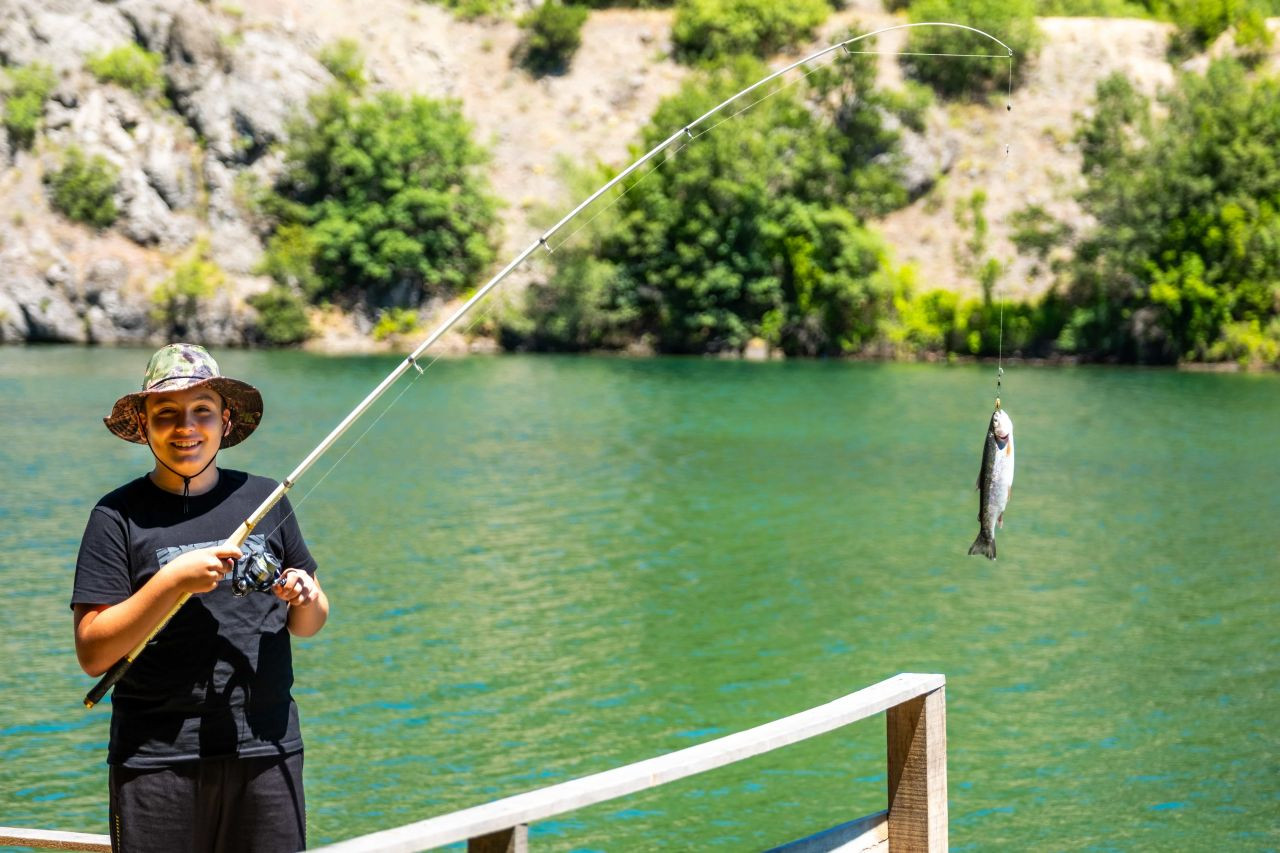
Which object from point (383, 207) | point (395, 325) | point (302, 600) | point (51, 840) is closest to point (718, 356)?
point (395, 325)

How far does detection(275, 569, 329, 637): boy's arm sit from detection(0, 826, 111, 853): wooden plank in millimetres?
1636

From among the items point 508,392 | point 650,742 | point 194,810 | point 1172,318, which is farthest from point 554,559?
point 1172,318

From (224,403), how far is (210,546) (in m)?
0.55

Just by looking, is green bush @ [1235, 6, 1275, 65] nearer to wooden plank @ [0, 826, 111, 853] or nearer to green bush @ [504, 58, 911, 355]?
green bush @ [504, 58, 911, 355]

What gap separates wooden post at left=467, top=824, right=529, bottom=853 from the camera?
3.71 meters

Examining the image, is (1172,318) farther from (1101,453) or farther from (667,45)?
(667,45)

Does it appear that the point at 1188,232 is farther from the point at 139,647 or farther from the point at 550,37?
the point at 139,647

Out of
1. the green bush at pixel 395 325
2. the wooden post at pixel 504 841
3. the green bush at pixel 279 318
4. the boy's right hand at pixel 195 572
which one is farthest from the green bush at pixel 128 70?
the wooden post at pixel 504 841

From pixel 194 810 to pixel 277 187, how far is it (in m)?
70.3

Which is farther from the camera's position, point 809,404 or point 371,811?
point 809,404

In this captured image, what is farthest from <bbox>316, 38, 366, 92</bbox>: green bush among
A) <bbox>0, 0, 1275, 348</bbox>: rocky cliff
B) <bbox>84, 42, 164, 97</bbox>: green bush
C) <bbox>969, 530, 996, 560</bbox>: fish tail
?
<bbox>969, 530, 996, 560</bbox>: fish tail

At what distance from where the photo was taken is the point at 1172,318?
2172 inches

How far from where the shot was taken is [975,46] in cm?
7238

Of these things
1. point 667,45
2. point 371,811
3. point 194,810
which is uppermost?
point 667,45
